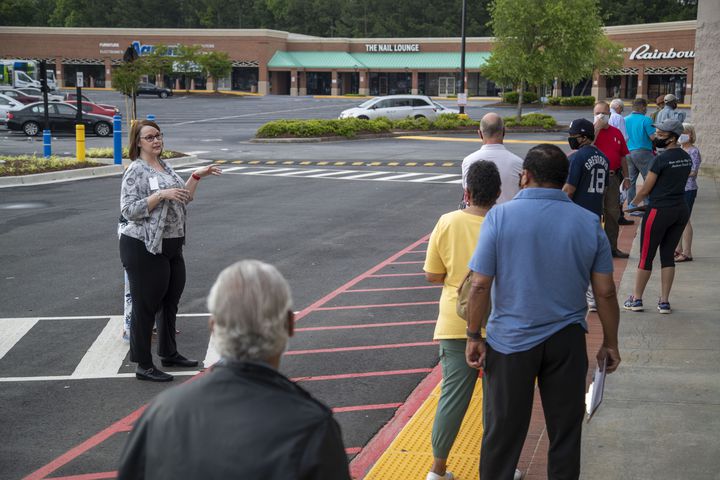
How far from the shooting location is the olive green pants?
515 cm

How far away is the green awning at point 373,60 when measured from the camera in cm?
8362

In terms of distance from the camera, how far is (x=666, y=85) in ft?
240

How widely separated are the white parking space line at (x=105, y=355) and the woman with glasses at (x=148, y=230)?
0.43m

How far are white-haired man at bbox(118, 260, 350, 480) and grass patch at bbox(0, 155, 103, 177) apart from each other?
20405 mm

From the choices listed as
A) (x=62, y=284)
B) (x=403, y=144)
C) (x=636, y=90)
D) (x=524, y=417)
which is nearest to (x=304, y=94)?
(x=636, y=90)

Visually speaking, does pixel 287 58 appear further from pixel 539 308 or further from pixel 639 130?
pixel 539 308

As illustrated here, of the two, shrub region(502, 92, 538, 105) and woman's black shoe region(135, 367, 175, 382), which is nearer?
woman's black shoe region(135, 367, 175, 382)

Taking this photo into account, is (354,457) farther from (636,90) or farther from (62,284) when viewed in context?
(636,90)

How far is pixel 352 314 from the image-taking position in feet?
31.1

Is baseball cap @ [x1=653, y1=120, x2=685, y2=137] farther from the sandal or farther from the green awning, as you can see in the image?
the green awning

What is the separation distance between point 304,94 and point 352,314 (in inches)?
3257

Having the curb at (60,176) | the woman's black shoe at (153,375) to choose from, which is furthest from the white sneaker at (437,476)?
the curb at (60,176)

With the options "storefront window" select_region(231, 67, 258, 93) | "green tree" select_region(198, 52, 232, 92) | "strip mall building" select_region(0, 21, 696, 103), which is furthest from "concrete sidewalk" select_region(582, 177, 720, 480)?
"storefront window" select_region(231, 67, 258, 93)

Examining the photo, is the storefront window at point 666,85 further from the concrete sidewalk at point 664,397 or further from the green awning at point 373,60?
the concrete sidewalk at point 664,397
